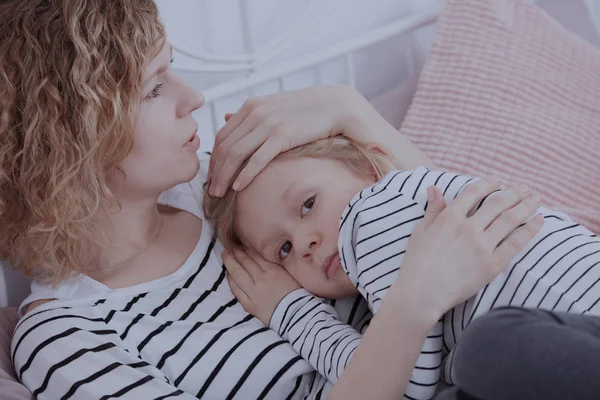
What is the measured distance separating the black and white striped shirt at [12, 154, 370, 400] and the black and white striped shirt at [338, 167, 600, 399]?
136mm

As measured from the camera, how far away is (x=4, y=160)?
1.11 meters

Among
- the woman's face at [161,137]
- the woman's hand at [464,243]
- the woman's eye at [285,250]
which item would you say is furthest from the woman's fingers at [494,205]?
the woman's face at [161,137]

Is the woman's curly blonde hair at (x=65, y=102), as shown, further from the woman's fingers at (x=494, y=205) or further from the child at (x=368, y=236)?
the woman's fingers at (x=494, y=205)

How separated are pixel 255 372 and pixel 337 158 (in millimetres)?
393

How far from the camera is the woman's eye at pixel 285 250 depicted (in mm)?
1277

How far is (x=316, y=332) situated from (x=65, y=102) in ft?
1.68

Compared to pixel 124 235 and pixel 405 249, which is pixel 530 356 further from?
pixel 124 235

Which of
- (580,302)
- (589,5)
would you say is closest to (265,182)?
(580,302)

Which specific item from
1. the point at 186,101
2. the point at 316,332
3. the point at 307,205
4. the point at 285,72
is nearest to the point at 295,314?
the point at 316,332

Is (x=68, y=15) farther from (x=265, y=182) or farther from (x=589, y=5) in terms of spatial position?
(x=589, y=5)

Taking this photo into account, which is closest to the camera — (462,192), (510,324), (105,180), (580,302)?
(510,324)

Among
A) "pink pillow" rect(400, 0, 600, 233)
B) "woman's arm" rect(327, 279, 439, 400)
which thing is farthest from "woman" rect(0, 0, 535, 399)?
"pink pillow" rect(400, 0, 600, 233)

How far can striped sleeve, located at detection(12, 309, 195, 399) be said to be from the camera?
3.39 feet

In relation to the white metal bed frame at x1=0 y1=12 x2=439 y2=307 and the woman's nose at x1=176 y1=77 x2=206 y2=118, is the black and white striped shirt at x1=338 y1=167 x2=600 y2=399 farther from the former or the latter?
the white metal bed frame at x1=0 y1=12 x2=439 y2=307
